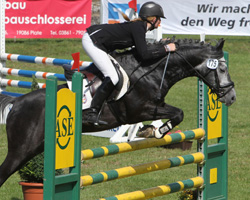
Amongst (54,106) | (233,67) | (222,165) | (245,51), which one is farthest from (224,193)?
(245,51)

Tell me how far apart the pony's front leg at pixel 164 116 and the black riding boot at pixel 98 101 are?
423 millimetres

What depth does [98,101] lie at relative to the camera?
5.07m

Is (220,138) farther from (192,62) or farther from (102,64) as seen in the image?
(102,64)

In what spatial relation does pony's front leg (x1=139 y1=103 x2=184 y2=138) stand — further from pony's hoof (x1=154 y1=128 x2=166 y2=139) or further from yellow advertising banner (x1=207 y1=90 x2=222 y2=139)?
yellow advertising banner (x1=207 y1=90 x2=222 y2=139)

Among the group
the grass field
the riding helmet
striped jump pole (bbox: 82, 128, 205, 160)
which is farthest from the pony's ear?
the grass field

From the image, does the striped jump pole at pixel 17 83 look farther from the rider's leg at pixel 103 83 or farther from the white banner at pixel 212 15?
the rider's leg at pixel 103 83

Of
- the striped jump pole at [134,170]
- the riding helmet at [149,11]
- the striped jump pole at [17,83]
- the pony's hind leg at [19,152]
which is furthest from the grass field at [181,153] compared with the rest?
the riding helmet at [149,11]

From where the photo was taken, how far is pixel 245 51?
1593 cm

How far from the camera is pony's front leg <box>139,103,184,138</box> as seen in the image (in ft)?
16.4

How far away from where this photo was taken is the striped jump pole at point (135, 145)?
4.43 meters

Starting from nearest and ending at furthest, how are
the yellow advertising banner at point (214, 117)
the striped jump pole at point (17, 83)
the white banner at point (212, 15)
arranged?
the yellow advertising banner at point (214, 117), the striped jump pole at point (17, 83), the white banner at point (212, 15)

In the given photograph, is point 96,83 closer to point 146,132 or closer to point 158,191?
point 146,132

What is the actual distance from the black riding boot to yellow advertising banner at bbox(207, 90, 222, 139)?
1.12 meters

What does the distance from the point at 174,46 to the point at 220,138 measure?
1196 mm
